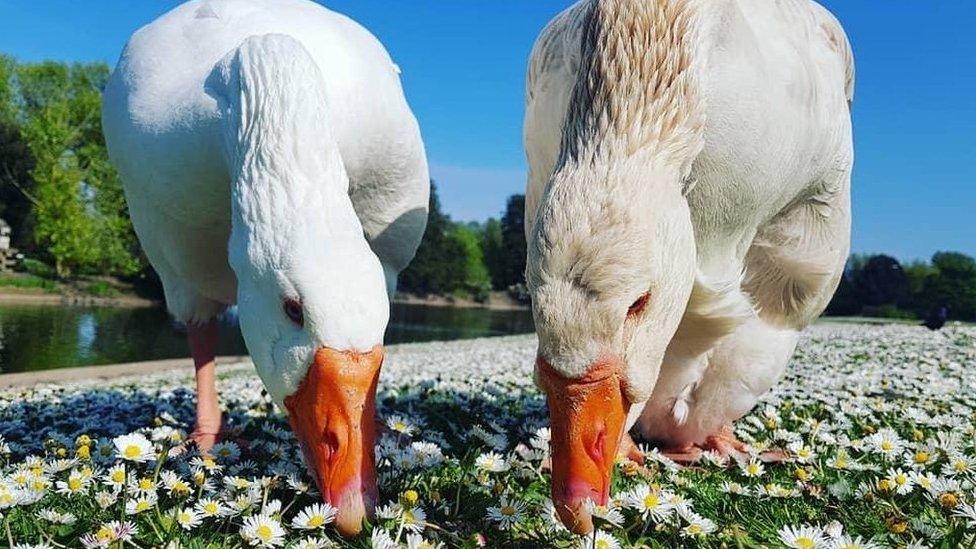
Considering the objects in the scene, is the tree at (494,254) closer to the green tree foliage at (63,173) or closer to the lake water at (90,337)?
the green tree foliage at (63,173)

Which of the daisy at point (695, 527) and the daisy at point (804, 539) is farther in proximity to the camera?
the daisy at point (695, 527)

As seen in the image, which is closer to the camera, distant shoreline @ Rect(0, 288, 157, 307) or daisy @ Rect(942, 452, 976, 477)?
daisy @ Rect(942, 452, 976, 477)

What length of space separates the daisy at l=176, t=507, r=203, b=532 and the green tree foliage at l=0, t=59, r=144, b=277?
56886 mm

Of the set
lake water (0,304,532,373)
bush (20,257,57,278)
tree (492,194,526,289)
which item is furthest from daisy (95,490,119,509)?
tree (492,194,526,289)

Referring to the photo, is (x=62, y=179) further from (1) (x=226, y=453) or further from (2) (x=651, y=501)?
(2) (x=651, y=501)

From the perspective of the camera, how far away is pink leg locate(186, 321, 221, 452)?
17.5 feet

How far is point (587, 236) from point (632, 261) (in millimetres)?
222

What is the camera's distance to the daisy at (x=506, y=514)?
2.99 metres

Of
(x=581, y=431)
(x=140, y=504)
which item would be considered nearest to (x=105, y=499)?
(x=140, y=504)

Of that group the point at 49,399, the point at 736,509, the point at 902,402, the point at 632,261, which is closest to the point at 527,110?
the point at 632,261

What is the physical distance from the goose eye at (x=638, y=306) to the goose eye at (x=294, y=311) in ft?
4.94

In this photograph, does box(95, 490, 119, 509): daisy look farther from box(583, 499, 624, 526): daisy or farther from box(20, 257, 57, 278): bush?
box(20, 257, 57, 278): bush

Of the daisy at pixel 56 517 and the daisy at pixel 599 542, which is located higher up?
the daisy at pixel 599 542

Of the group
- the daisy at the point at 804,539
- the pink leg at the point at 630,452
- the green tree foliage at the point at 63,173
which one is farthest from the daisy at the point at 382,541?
the green tree foliage at the point at 63,173
